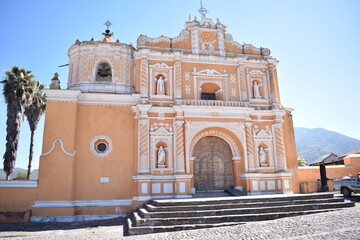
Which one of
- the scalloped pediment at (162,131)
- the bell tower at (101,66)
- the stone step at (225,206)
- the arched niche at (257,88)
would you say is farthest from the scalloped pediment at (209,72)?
the stone step at (225,206)

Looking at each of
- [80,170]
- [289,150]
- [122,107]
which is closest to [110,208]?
[80,170]

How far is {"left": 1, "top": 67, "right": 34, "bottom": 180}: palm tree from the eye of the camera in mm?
15070

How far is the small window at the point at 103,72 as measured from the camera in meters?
15.3

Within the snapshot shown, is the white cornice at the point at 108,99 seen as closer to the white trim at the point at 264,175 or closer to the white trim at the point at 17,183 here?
the white trim at the point at 17,183

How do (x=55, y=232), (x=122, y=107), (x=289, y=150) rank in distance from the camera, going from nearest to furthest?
1. (x=55, y=232)
2. (x=122, y=107)
3. (x=289, y=150)

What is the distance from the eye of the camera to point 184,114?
14008 mm

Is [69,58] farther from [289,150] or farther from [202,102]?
[289,150]

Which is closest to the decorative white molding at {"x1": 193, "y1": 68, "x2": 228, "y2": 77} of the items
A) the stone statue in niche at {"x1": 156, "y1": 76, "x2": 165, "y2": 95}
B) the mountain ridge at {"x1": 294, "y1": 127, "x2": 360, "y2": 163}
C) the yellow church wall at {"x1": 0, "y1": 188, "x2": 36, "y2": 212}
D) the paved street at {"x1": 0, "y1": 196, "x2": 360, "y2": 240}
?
the stone statue in niche at {"x1": 156, "y1": 76, "x2": 165, "y2": 95}

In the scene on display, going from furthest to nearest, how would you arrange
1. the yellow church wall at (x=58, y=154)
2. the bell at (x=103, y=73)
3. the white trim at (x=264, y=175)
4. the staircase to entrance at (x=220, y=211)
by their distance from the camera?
the bell at (x=103, y=73), the white trim at (x=264, y=175), the yellow church wall at (x=58, y=154), the staircase to entrance at (x=220, y=211)

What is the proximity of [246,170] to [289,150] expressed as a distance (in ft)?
10.4

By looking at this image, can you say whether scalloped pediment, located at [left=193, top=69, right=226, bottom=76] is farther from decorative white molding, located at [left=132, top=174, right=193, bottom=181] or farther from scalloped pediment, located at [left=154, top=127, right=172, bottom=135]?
decorative white molding, located at [left=132, top=174, right=193, bottom=181]

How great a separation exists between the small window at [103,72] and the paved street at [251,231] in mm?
8191

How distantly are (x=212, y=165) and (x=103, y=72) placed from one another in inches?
310

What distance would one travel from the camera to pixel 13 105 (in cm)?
1544
